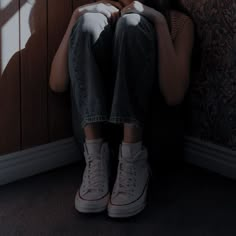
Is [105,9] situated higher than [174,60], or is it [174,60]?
[105,9]

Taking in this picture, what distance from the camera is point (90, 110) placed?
1375 millimetres

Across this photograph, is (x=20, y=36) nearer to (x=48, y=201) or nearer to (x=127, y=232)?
(x=48, y=201)

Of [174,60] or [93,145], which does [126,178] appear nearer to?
[93,145]

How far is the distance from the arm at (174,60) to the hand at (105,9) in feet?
0.49

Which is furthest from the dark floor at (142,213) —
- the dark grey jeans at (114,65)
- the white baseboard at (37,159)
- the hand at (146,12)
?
the hand at (146,12)

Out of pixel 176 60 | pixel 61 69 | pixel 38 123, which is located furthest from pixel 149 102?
pixel 38 123

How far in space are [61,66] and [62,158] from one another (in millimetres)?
390

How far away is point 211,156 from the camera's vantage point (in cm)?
170

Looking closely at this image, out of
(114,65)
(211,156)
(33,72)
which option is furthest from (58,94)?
(211,156)

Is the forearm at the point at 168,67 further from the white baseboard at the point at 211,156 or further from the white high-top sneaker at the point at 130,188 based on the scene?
the white baseboard at the point at 211,156

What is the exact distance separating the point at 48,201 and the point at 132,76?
46 centimetres

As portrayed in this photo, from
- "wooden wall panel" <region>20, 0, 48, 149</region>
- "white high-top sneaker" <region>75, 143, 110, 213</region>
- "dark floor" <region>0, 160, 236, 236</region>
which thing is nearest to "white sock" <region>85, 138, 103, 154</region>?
"white high-top sneaker" <region>75, 143, 110, 213</region>

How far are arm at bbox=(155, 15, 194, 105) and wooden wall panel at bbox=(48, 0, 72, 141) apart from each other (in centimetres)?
39

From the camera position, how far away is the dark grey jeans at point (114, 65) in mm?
1320
